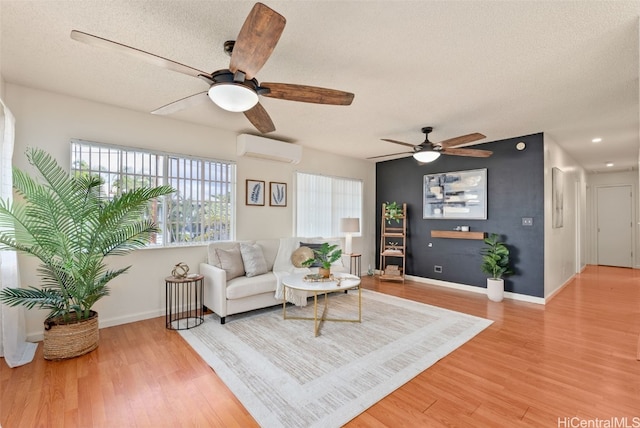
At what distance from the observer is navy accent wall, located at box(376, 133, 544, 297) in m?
4.51

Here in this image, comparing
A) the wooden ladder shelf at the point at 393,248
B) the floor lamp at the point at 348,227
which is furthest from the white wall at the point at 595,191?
the floor lamp at the point at 348,227

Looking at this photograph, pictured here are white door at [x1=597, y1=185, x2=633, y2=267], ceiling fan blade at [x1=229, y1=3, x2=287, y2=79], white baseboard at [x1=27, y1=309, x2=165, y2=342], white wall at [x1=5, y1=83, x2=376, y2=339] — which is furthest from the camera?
white door at [x1=597, y1=185, x2=633, y2=267]

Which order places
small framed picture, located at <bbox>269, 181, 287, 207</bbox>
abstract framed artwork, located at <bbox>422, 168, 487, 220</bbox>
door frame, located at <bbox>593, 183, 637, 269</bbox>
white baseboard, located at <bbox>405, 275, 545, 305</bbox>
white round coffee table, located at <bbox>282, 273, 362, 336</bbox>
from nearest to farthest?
1. white round coffee table, located at <bbox>282, 273, 362, 336</bbox>
2. white baseboard, located at <bbox>405, 275, 545, 305</bbox>
3. small framed picture, located at <bbox>269, 181, 287, 207</bbox>
4. abstract framed artwork, located at <bbox>422, 168, 487, 220</bbox>
5. door frame, located at <bbox>593, 183, 637, 269</bbox>

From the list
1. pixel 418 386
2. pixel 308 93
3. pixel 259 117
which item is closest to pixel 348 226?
pixel 259 117

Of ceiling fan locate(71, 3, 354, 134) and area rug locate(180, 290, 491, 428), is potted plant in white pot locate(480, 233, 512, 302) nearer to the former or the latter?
area rug locate(180, 290, 491, 428)

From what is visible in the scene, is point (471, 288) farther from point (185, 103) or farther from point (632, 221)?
point (632, 221)

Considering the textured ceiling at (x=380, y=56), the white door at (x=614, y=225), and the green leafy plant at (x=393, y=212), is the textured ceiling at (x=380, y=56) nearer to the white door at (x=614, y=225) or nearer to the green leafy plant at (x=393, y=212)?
the green leafy plant at (x=393, y=212)

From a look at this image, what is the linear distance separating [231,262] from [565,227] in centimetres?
628

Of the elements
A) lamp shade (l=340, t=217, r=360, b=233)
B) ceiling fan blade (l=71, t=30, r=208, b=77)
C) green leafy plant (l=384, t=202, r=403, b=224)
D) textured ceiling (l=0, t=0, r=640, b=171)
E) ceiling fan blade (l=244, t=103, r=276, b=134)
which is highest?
textured ceiling (l=0, t=0, r=640, b=171)

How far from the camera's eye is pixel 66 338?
2596mm

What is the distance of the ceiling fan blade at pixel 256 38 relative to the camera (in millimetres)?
1410

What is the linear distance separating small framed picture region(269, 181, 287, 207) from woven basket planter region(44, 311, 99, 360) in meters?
→ 2.87

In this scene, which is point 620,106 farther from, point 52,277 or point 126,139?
point 52,277

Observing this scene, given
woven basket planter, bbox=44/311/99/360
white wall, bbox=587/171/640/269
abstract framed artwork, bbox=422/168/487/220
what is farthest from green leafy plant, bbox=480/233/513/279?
white wall, bbox=587/171/640/269
